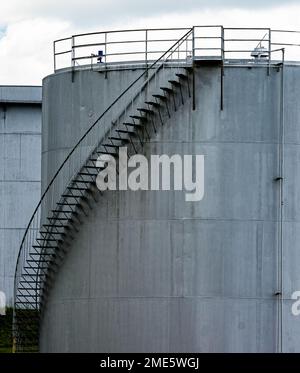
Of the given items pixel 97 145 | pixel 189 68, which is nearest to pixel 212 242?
pixel 97 145

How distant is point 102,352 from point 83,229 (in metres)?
3.90

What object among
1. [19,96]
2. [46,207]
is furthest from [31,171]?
[46,207]

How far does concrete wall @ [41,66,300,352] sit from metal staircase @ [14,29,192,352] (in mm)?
495

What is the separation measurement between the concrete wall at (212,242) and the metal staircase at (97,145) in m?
0.50

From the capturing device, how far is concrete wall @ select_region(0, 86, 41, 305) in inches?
2913

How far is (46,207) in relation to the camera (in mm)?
52219

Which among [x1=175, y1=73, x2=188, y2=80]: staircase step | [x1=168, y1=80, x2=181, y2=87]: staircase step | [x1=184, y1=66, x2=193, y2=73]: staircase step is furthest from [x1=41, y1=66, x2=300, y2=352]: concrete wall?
[x1=168, y1=80, x2=181, y2=87]: staircase step

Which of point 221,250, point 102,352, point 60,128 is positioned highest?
point 60,128

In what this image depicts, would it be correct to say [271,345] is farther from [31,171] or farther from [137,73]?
[31,171]

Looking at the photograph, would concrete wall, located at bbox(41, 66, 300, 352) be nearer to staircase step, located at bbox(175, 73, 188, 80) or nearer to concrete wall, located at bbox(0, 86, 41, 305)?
staircase step, located at bbox(175, 73, 188, 80)

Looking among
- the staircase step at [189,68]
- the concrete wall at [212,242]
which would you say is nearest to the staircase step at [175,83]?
the staircase step at [189,68]

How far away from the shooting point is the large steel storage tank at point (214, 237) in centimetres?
4884

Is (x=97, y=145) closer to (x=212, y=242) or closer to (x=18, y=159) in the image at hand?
(x=212, y=242)

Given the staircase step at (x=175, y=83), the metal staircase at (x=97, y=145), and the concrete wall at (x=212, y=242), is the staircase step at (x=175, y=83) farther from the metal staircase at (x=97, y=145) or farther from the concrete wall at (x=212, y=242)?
the concrete wall at (x=212, y=242)
